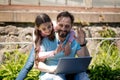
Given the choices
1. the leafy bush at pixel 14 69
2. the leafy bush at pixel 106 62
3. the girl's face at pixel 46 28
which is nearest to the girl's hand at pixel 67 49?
the girl's face at pixel 46 28

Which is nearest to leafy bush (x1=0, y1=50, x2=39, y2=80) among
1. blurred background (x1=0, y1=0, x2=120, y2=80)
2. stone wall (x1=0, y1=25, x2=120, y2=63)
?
blurred background (x1=0, y1=0, x2=120, y2=80)

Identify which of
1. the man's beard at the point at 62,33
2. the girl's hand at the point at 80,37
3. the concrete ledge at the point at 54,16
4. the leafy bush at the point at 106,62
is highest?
the man's beard at the point at 62,33

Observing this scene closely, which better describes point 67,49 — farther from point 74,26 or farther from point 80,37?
point 74,26

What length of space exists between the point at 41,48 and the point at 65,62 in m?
0.34

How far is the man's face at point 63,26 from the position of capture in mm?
3881

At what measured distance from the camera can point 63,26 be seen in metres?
3.88

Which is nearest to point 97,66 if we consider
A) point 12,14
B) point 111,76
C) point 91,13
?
point 111,76

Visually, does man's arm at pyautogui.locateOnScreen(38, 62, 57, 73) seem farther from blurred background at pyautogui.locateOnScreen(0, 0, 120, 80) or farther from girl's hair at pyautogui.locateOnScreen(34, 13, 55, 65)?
blurred background at pyautogui.locateOnScreen(0, 0, 120, 80)

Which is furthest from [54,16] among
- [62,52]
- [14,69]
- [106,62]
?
[62,52]

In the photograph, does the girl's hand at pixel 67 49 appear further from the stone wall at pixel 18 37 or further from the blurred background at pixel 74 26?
the stone wall at pixel 18 37

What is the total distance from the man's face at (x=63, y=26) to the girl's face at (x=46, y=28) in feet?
0.30

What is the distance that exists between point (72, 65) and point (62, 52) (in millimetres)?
208

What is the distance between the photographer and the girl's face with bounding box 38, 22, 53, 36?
3832 mm

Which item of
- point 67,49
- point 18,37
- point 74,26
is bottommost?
point 18,37
